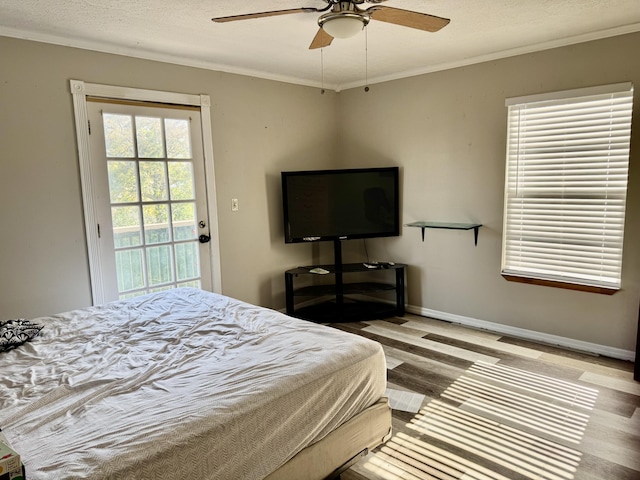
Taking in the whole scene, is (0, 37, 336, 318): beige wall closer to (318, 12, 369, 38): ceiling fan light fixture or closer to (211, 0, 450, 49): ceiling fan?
(211, 0, 450, 49): ceiling fan

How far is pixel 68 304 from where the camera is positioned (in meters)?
3.05

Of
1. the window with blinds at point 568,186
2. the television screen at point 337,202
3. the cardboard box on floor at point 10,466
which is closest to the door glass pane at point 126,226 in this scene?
the television screen at point 337,202

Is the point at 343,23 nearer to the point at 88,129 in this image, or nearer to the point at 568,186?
the point at 88,129

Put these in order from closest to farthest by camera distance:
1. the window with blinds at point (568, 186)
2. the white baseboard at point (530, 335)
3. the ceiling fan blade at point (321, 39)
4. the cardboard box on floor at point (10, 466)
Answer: the cardboard box on floor at point (10, 466) → the ceiling fan blade at point (321, 39) → the window with blinds at point (568, 186) → the white baseboard at point (530, 335)

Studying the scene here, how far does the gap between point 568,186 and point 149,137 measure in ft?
10.9

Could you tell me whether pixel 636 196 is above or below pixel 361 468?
above

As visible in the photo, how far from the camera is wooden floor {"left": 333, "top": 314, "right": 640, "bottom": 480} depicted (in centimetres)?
205

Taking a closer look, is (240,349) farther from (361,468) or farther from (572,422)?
(572,422)

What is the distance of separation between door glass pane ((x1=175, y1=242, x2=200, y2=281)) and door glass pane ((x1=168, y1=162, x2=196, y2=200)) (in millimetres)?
413

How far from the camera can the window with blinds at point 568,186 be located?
312 centimetres

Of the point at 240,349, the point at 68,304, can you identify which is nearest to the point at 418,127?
the point at 240,349

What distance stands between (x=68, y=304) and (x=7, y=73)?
1.57 meters

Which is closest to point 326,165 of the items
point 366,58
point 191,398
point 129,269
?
point 366,58

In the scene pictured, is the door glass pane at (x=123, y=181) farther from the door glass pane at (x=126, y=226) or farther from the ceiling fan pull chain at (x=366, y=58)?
the ceiling fan pull chain at (x=366, y=58)
